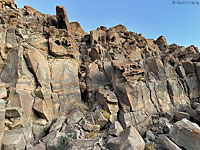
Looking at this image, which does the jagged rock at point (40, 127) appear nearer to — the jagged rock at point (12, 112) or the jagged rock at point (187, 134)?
the jagged rock at point (12, 112)

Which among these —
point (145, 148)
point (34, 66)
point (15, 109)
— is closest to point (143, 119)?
point (145, 148)

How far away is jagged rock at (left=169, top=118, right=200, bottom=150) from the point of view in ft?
15.9

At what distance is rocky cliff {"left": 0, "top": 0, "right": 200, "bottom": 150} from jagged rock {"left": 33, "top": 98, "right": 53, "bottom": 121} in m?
0.06

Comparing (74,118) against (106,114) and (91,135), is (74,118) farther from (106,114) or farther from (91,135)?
(106,114)

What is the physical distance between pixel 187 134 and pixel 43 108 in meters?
8.63

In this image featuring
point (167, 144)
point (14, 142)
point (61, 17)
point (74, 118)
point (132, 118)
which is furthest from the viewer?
point (61, 17)

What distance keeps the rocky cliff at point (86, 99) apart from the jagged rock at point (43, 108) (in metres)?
0.06

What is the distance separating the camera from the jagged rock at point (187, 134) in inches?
190

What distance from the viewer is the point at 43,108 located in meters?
7.21

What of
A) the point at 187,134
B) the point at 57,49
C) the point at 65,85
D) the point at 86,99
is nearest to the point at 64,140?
the point at 65,85

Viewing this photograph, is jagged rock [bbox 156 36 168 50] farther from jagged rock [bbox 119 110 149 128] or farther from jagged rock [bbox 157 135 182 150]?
jagged rock [bbox 157 135 182 150]

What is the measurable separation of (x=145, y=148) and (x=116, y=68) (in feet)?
20.3

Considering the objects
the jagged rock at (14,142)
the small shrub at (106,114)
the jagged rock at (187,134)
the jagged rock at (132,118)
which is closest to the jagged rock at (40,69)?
the jagged rock at (14,142)

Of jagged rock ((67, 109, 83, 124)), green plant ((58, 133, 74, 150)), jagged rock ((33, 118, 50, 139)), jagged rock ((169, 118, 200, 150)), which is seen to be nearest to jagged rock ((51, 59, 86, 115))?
jagged rock ((67, 109, 83, 124))
